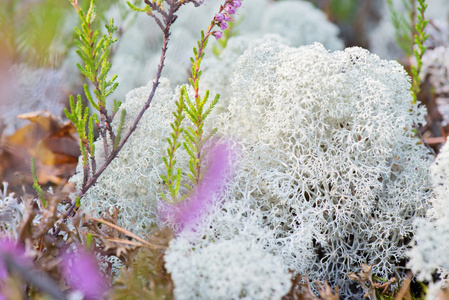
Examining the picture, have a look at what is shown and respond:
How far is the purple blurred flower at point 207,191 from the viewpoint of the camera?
82 cm

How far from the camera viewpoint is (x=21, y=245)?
0.67 metres

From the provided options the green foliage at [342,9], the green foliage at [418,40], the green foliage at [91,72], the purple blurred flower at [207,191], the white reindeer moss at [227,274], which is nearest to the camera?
the white reindeer moss at [227,274]

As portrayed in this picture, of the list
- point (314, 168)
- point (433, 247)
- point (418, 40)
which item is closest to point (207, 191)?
point (314, 168)

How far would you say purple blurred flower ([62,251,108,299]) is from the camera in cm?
69

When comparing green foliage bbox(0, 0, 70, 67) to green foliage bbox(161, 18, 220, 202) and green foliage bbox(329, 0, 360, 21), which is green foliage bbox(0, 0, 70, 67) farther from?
green foliage bbox(329, 0, 360, 21)

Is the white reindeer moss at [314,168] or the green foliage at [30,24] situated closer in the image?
the green foliage at [30,24]

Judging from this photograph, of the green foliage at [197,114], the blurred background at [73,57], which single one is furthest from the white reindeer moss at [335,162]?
the blurred background at [73,57]

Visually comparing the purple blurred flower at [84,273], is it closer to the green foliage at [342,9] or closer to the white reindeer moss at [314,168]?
the white reindeer moss at [314,168]

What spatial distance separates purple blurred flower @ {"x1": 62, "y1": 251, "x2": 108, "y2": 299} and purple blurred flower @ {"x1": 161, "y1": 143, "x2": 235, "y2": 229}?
0.19m

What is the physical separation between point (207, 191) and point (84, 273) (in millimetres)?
294

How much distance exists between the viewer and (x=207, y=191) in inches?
33.7

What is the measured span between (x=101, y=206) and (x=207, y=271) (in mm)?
370

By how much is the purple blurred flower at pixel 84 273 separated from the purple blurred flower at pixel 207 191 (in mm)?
189

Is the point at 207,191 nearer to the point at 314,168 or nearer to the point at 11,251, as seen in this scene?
the point at 314,168
